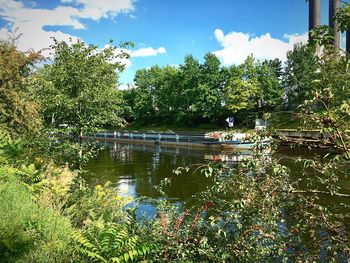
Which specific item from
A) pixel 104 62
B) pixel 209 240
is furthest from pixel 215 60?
pixel 209 240

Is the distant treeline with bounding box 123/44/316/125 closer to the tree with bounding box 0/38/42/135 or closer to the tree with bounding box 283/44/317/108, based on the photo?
the tree with bounding box 283/44/317/108

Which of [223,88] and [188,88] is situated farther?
[188,88]

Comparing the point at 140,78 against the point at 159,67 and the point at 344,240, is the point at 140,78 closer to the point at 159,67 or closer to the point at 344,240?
the point at 159,67

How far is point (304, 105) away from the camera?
10.3 ft

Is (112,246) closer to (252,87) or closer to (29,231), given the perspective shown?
(29,231)

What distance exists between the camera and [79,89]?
10.0 m

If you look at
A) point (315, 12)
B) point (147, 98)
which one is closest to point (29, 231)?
point (315, 12)

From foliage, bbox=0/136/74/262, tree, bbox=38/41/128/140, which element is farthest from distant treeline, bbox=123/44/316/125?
foliage, bbox=0/136/74/262

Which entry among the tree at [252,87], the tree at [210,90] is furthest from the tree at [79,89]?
the tree at [210,90]

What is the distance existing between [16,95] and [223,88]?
41.5 metres

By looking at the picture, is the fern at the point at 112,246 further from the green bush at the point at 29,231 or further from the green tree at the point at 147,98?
the green tree at the point at 147,98

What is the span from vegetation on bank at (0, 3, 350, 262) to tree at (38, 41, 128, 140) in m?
0.03

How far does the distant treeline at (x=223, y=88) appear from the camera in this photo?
148ft

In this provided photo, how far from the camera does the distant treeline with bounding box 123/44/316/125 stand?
148 feet
